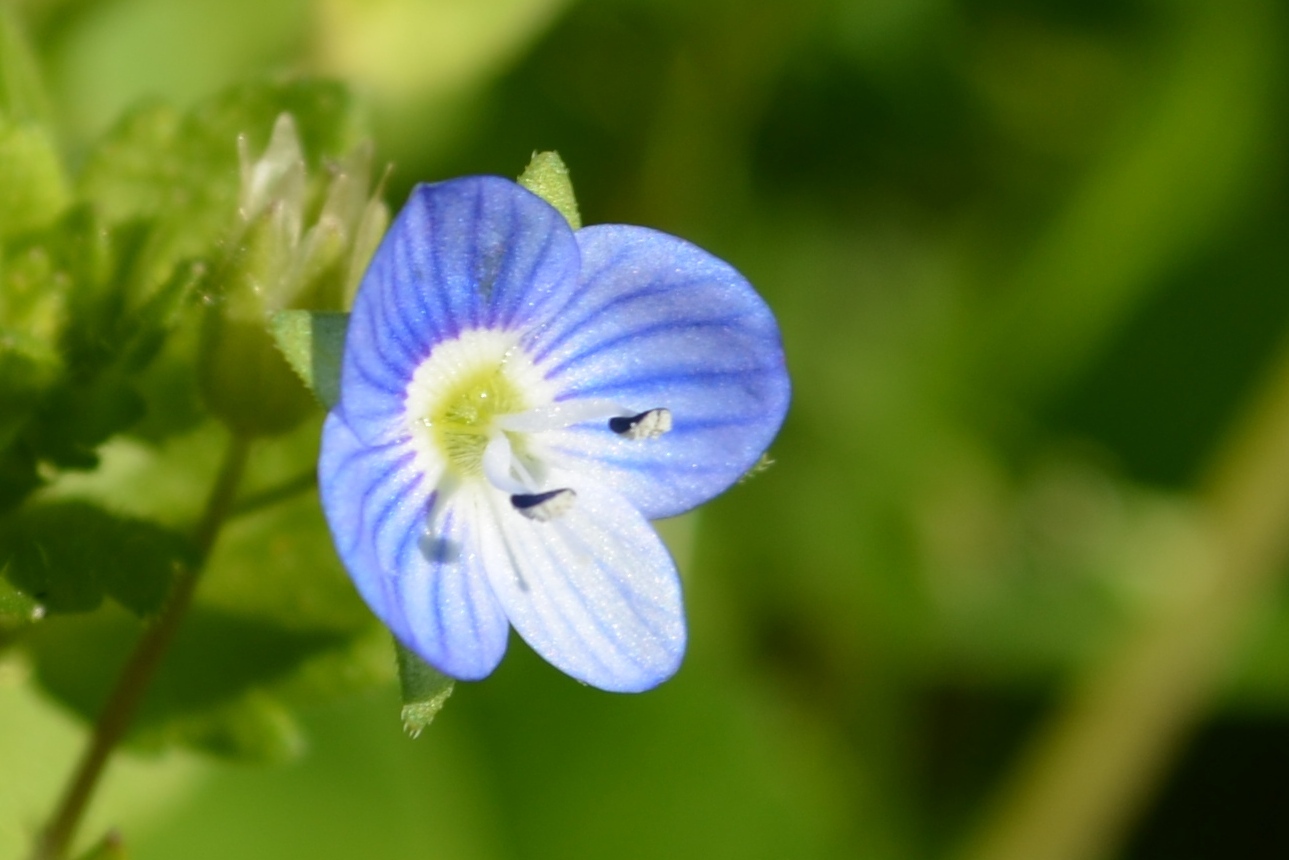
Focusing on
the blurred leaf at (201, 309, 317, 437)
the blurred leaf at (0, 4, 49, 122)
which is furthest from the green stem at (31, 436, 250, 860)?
the blurred leaf at (0, 4, 49, 122)

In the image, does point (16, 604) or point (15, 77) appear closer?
point (16, 604)

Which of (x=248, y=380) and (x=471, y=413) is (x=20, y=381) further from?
(x=471, y=413)

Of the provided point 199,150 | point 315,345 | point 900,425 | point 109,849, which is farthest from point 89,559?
point 900,425

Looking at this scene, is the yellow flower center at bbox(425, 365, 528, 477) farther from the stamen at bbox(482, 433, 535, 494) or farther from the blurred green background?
the blurred green background

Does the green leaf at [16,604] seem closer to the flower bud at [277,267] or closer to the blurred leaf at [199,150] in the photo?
the flower bud at [277,267]

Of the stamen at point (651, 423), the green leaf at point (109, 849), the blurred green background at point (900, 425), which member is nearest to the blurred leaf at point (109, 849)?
the green leaf at point (109, 849)
